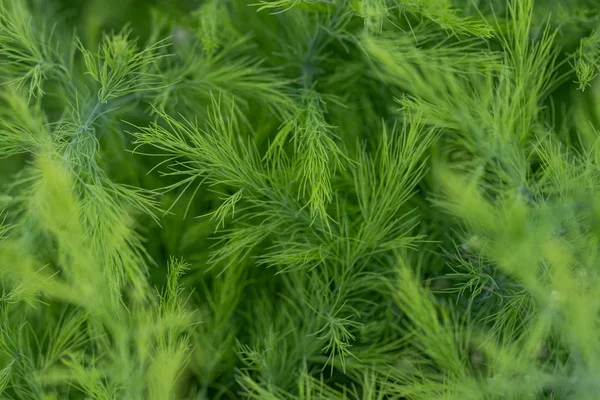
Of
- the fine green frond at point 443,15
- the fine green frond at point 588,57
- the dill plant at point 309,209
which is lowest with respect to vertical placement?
the dill plant at point 309,209

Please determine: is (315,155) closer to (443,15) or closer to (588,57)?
(443,15)

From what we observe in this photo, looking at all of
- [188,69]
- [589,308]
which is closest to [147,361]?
[188,69]

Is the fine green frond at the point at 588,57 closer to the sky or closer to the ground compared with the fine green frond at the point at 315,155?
closer to the sky

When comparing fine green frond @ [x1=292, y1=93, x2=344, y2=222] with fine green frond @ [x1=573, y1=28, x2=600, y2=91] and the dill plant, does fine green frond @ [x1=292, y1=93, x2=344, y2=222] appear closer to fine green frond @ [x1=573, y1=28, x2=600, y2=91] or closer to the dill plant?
the dill plant

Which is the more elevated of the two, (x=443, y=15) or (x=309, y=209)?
(x=443, y=15)

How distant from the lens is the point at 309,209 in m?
0.71

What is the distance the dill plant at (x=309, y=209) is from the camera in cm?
61

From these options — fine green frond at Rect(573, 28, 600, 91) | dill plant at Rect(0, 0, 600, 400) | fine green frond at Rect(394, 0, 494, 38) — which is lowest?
dill plant at Rect(0, 0, 600, 400)

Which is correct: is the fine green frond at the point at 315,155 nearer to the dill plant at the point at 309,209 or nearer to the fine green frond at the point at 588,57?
the dill plant at the point at 309,209

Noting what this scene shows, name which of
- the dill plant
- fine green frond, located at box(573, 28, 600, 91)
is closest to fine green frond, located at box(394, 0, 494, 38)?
the dill plant

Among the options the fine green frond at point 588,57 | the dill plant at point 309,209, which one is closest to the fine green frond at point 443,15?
the dill plant at point 309,209

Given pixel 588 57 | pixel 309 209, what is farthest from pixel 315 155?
pixel 588 57

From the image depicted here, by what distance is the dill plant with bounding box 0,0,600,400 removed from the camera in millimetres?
611

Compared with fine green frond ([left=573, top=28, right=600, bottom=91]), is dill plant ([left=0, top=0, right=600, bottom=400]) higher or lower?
lower
